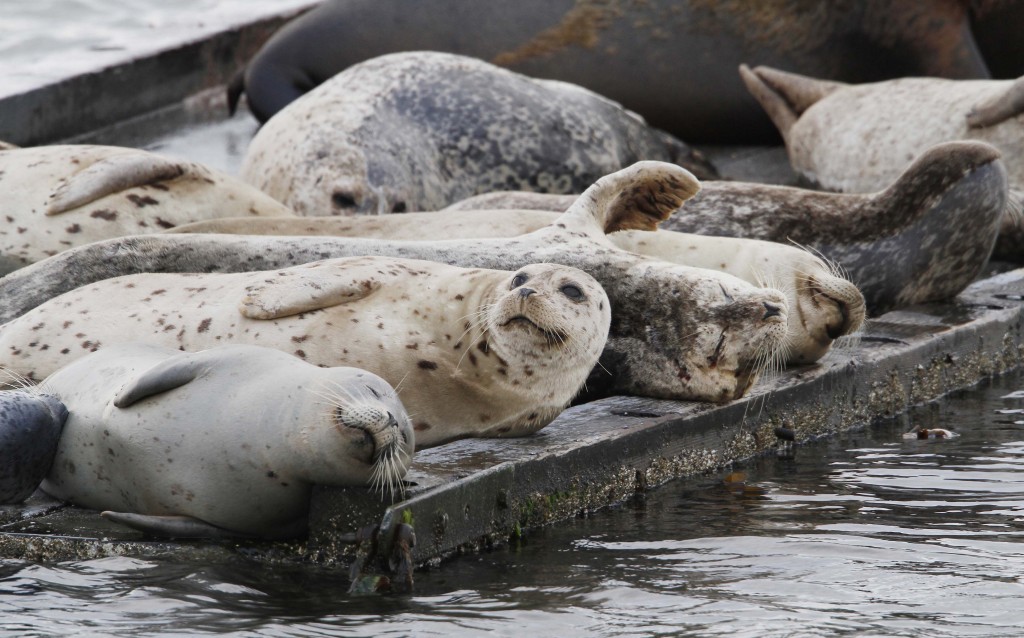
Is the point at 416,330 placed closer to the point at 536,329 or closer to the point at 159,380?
the point at 536,329

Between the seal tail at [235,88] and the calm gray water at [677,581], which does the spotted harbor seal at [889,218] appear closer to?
the calm gray water at [677,581]

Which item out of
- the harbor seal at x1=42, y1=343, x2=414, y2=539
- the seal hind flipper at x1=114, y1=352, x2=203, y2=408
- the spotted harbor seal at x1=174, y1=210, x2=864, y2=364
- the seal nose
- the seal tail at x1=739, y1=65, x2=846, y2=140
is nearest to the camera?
the harbor seal at x1=42, y1=343, x2=414, y2=539

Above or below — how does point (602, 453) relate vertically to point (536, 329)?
below

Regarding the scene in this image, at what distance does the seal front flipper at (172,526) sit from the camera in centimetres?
420

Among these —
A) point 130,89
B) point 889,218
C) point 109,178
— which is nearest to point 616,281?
point 889,218

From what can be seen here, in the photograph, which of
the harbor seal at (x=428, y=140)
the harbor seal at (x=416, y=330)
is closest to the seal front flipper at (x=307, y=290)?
the harbor seal at (x=416, y=330)

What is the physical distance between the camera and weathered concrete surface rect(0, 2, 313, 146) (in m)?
10.1

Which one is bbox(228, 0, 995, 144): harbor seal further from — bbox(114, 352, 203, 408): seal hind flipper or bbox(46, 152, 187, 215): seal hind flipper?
bbox(114, 352, 203, 408): seal hind flipper

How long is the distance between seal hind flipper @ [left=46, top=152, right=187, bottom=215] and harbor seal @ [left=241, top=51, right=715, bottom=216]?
3.48ft

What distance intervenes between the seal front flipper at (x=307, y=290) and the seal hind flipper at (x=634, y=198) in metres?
1.02

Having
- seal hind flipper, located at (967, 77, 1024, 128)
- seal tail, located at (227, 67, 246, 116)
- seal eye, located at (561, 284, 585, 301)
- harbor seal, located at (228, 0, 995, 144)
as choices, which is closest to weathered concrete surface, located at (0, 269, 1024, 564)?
seal eye, located at (561, 284, 585, 301)

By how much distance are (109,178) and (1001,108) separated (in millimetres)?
4440

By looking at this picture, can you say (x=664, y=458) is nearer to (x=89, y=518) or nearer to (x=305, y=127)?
(x=89, y=518)

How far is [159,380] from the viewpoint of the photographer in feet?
14.3
